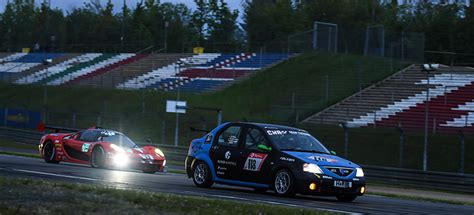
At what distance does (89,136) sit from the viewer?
24.0 m

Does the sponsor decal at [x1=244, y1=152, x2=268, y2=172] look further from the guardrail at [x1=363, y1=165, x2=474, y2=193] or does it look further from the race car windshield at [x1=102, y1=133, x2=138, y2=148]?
the guardrail at [x1=363, y1=165, x2=474, y2=193]

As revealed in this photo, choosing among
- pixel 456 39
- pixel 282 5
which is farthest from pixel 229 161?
pixel 282 5

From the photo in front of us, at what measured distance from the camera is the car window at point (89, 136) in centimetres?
2389

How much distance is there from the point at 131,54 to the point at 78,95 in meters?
14.5

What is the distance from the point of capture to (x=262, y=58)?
179 feet

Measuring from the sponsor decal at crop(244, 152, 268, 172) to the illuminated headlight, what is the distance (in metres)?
7.66

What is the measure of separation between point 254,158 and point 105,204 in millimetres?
5112

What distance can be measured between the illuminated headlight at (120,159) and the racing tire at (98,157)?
35 centimetres

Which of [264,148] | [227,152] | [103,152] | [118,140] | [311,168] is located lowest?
[103,152]

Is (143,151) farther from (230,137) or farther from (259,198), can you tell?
(259,198)

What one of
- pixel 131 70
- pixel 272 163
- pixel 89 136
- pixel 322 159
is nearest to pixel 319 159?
pixel 322 159

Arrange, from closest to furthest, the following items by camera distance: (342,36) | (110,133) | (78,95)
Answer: (110,133) → (342,36) → (78,95)

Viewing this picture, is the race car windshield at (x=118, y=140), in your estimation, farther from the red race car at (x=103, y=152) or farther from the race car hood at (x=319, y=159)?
the race car hood at (x=319, y=159)

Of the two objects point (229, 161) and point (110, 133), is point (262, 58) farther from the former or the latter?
point (229, 161)
